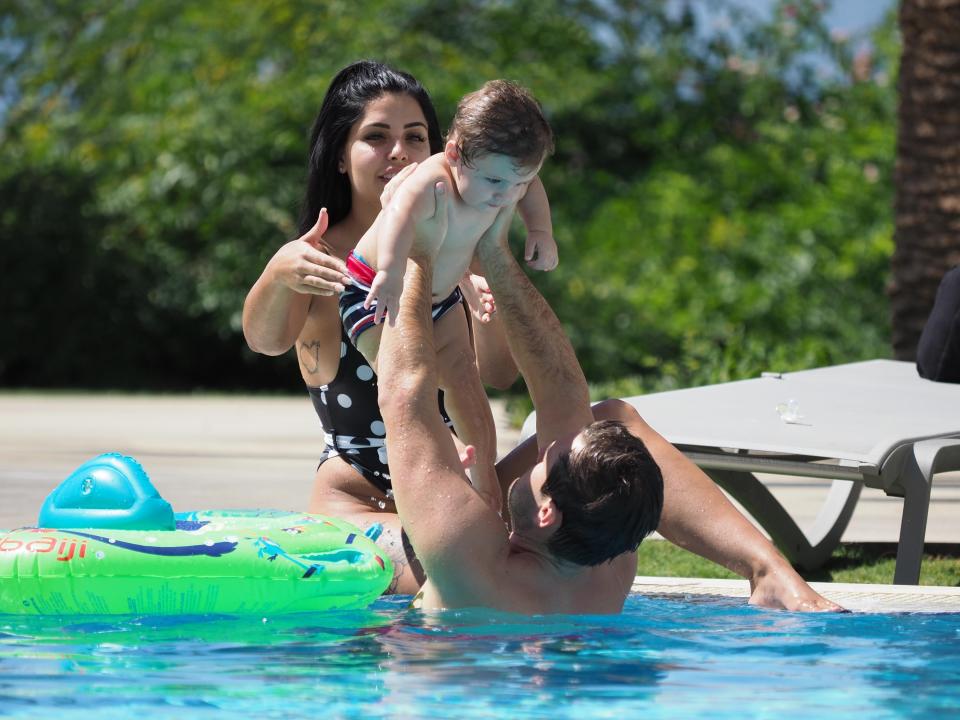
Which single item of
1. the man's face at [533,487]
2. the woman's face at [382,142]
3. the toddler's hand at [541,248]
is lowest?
the man's face at [533,487]

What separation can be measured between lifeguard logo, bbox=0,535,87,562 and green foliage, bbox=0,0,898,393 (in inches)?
434

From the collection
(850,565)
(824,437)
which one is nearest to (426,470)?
(824,437)

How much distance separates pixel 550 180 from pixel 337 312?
13778 mm

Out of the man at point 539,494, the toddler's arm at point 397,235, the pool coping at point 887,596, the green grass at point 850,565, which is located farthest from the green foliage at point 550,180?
the toddler's arm at point 397,235

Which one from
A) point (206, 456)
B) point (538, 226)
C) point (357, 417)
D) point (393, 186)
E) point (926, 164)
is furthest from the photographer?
point (926, 164)

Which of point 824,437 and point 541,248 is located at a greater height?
point 541,248

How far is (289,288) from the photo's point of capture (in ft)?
13.4

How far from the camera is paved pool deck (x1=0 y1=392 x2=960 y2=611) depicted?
22.1ft

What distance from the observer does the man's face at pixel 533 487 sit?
11.9 feet

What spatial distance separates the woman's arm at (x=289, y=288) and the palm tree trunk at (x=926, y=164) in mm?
Answer: 6251

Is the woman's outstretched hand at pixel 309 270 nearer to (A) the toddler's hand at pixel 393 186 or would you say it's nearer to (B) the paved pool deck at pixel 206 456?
(A) the toddler's hand at pixel 393 186

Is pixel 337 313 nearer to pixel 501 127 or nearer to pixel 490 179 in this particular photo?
pixel 490 179

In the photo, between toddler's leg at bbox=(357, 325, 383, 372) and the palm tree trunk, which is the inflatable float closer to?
toddler's leg at bbox=(357, 325, 383, 372)

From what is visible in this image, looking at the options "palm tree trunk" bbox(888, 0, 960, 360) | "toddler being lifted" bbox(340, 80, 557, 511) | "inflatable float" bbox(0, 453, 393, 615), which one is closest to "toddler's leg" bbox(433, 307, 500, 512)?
"toddler being lifted" bbox(340, 80, 557, 511)
